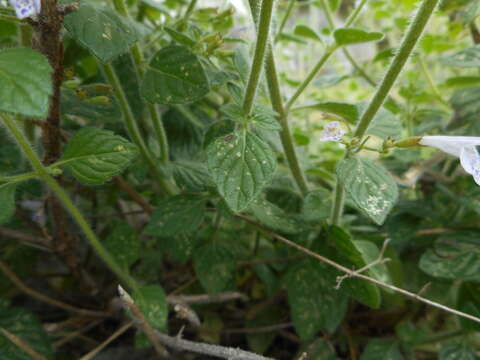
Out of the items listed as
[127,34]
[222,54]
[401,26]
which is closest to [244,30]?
[222,54]

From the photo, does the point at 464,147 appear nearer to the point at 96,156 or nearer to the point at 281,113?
the point at 281,113

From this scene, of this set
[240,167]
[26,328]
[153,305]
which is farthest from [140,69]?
[26,328]

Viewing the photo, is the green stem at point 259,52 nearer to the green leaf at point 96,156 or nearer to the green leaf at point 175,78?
the green leaf at point 175,78

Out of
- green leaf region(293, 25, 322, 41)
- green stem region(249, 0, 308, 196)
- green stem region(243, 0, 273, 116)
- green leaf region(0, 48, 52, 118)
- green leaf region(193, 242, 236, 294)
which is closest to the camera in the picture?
green leaf region(0, 48, 52, 118)

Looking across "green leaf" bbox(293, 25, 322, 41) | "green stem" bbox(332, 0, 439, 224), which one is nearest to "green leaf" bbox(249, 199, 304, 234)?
"green stem" bbox(332, 0, 439, 224)

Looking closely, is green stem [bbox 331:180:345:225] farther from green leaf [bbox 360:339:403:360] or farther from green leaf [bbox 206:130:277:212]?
green leaf [bbox 360:339:403:360]

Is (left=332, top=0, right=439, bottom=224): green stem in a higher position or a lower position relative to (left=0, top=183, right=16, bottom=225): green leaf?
higher

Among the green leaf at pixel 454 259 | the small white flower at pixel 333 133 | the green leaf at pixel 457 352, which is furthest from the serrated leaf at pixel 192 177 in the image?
the green leaf at pixel 457 352
